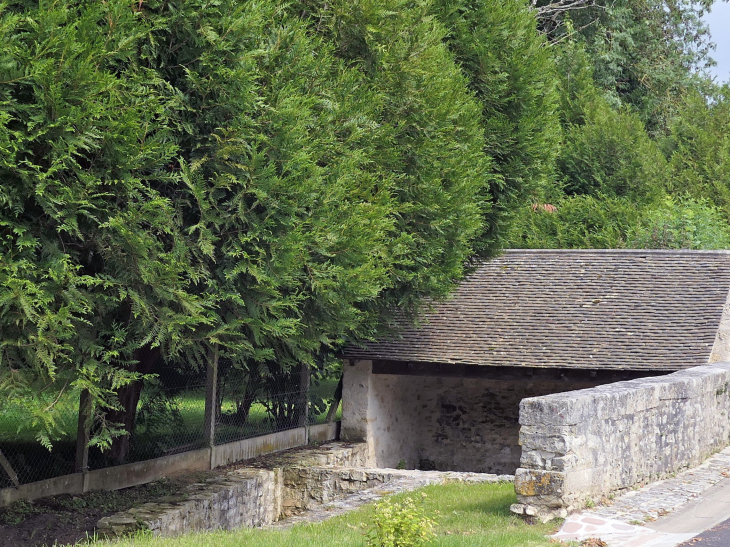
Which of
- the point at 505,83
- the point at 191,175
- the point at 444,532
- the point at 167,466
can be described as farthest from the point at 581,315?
the point at 191,175

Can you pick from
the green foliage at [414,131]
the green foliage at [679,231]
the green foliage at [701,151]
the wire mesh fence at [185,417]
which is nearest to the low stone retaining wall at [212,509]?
the wire mesh fence at [185,417]

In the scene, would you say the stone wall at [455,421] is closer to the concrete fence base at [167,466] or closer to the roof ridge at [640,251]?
the concrete fence base at [167,466]

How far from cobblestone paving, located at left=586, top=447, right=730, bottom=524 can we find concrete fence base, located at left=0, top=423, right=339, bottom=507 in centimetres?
601

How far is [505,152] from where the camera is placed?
1402 cm

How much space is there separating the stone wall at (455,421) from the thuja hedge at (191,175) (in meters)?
6.08

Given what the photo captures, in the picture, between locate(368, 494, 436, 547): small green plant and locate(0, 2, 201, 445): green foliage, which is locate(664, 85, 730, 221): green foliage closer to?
locate(0, 2, 201, 445): green foliage

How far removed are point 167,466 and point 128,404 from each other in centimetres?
98

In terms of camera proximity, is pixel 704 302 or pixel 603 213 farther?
pixel 603 213

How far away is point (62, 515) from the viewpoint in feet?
29.9

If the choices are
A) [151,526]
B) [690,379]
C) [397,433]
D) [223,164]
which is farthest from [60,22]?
[397,433]

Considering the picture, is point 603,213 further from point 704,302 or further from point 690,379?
point 690,379

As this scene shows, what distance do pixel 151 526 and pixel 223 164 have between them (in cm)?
390

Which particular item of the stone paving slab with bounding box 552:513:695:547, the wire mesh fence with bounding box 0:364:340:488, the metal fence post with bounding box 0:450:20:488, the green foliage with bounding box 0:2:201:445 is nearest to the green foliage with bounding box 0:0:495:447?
the green foliage with bounding box 0:2:201:445

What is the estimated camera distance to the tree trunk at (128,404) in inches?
432
